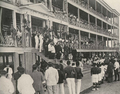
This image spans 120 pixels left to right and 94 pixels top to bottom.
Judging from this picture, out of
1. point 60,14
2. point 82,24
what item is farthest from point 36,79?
point 82,24

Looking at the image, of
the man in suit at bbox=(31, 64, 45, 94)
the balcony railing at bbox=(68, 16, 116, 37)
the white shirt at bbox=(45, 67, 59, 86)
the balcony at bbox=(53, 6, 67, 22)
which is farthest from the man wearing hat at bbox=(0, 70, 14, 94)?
the balcony railing at bbox=(68, 16, 116, 37)

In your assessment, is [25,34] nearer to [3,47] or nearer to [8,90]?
[3,47]

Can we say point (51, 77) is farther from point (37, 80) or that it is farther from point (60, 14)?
point (60, 14)

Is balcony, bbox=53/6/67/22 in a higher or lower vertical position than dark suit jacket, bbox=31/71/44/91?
higher

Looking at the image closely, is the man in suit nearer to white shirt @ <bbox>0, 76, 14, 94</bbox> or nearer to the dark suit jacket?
the dark suit jacket

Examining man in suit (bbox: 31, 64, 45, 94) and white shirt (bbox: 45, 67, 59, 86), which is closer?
man in suit (bbox: 31, 64, 45, 94)

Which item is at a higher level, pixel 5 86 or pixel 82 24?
pixel 82 24

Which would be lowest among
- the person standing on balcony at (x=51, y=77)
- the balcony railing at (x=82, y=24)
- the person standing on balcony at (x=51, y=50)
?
the person standing on balcony at (x=51, y=77)

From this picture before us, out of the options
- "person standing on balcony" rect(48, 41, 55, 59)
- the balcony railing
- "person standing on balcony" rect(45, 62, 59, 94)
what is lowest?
"person standing on balcony" rect(45, 62, 59, 94)

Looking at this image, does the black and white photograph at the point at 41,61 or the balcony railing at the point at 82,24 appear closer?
the black and white photograph at the point at 41,61

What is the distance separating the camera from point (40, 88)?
6.24 m

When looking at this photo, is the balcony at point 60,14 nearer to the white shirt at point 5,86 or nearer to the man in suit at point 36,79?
the man in suit at point 36,79

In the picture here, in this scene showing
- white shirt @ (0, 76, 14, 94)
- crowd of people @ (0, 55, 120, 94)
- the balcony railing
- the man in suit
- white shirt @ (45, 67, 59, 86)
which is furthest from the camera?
the balcony railing

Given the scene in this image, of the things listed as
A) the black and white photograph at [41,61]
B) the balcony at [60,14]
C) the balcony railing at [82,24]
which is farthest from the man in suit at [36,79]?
the balcony railing at [82,24]
